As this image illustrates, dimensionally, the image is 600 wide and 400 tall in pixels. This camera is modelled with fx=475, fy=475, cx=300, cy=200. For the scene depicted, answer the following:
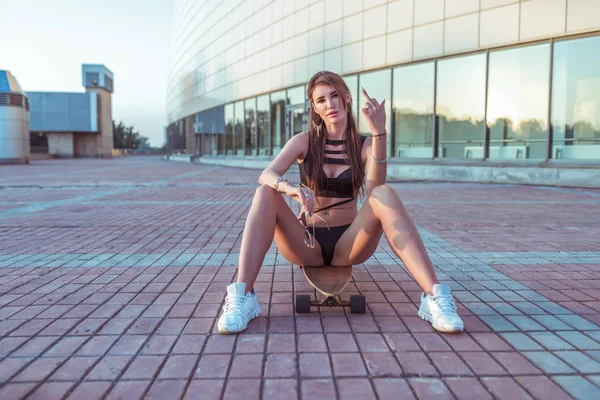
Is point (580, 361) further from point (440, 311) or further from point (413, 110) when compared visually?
point (413, 110)

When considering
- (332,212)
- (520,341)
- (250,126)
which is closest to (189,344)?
(332,212)

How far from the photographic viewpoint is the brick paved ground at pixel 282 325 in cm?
197

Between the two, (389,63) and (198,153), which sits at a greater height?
(389,63)

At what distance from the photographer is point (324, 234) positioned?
3002 millimetres

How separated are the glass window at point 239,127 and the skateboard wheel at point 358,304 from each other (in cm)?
2494

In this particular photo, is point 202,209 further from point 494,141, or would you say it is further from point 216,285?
point 494,141

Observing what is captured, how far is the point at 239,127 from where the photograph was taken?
27.4 meters

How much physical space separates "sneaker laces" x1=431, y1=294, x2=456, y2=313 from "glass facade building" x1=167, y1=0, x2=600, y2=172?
11.0 meters

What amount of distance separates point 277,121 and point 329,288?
68.5 feet

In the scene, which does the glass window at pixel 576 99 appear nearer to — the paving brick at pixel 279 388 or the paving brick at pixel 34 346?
the paving brick at pixel 279 388

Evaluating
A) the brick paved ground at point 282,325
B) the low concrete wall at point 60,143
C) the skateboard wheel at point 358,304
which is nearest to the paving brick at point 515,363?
the brick paved ground at point 282,325

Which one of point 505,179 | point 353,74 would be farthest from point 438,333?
point 353,74

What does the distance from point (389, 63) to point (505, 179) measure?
5796 millimetres

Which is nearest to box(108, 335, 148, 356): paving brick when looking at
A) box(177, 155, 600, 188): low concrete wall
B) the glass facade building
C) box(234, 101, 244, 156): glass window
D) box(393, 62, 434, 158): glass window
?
box(177, 155, 600, 188): low concrete wall
